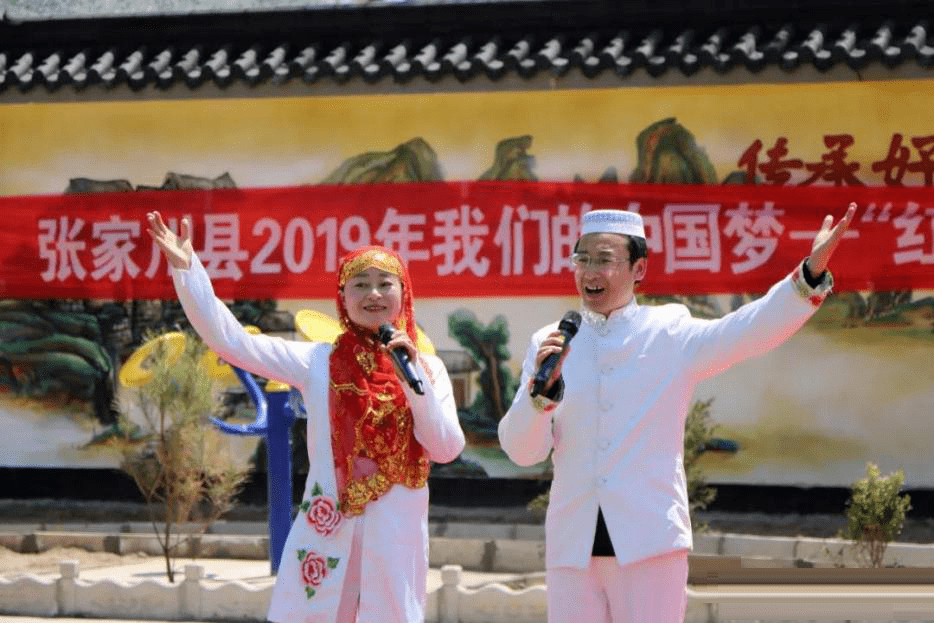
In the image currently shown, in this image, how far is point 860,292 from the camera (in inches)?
524

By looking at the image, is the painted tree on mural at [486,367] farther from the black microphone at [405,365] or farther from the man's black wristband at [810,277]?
the man's black wristband at [810,277]

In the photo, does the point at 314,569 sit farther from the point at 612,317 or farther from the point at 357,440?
the point at 612,317

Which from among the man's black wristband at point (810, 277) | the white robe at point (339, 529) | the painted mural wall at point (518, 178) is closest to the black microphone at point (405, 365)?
the white robe at point (339, 529)

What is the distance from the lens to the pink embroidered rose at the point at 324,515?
620 centimetres

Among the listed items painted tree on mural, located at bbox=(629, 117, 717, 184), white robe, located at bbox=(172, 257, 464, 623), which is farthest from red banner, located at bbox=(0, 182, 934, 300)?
white robe, located at bbox=(172, 257, 464, 623)

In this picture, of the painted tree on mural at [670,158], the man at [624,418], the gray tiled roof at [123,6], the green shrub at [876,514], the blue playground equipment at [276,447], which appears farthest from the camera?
the gray tiled roof at [123,6]

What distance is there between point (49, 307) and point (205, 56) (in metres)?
2.36

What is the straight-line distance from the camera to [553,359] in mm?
5297

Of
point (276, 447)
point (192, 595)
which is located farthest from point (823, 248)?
point (276, 447)

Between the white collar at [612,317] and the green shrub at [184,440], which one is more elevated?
the white collar at [612,317]

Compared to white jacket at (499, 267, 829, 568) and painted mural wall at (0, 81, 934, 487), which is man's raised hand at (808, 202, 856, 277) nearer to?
white jacket at (499, 267, 829, 568)

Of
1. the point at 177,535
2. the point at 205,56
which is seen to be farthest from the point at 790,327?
the point at 205,56

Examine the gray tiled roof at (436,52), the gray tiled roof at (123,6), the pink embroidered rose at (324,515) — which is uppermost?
the gray tiled roof at (123,6)

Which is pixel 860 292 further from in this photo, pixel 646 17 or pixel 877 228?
pixel 646 17
